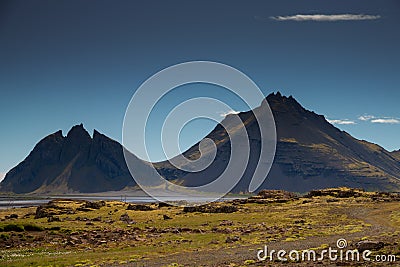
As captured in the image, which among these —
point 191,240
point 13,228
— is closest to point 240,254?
point 191,240

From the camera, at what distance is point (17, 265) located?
45625 millimetres

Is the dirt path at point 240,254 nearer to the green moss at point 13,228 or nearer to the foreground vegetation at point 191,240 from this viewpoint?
the foreground vegetation at point 191,240

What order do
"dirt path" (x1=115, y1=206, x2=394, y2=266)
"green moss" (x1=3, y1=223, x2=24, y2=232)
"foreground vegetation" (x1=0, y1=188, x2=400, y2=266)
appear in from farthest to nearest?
"green moss" (x1=3, y1=223, x2=24, y2=232)
"foreground vegetation" (x1=0, y1=188, x2=400, y2=266)
"dirt path" (x1=115, y1=206, x2=394, y2=266)

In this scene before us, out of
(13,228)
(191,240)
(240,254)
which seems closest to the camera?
(240,254)

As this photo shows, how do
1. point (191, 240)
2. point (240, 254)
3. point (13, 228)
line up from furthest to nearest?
point (13, 228)
point (191, 240)
point (240, 254)

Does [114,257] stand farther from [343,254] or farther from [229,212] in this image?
[229,212]

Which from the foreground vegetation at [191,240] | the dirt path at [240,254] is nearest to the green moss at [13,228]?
the foreground vegetation at [191,240]

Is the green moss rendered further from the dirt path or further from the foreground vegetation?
the dirt path

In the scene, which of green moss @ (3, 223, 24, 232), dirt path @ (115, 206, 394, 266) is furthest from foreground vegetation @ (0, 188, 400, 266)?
green moss @ (3, 223, 24, 232)

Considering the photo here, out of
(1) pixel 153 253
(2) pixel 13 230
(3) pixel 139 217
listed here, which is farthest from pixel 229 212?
(1) pixel 153 253

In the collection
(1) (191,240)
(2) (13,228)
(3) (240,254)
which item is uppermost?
(3) (240,254)

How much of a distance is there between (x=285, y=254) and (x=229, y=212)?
69932 mm

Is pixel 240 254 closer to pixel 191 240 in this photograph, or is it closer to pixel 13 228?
pixel 191 240

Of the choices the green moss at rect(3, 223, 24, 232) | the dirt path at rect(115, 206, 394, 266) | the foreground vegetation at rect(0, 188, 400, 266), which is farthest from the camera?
the green moss at rect(3, 223, 24, 232)
